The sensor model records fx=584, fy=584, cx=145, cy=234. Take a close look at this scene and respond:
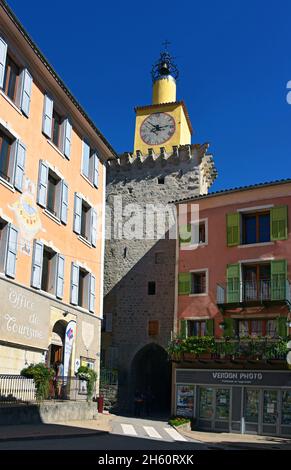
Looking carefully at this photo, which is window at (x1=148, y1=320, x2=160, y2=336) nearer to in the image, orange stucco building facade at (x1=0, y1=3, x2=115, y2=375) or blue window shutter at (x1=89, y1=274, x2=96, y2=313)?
orange stucco building facade at (x1=0, y1=3, x2=115, y2=375)

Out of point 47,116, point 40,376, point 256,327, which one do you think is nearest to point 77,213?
point 47,116

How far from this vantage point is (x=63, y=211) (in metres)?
23.3

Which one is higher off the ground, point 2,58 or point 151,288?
point 2,58

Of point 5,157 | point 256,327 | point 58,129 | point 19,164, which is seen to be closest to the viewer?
point 5,157

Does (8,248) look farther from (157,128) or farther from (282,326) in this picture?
(157,128)

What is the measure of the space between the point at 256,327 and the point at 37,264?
11688mm

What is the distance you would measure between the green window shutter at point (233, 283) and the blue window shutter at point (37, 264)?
1057 cm

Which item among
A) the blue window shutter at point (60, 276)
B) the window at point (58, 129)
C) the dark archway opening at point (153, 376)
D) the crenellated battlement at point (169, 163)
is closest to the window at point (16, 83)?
the window at point (58, 129)

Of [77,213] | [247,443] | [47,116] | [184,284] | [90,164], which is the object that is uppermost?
[47,116]

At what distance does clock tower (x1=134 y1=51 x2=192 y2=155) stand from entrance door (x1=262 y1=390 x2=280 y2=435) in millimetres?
19145

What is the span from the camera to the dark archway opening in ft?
117

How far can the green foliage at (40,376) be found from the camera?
18359 millimetres

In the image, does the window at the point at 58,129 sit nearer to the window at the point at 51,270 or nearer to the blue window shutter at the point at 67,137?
the blue window shutter at the point at 67,137

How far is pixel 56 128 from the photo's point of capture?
23.9m
